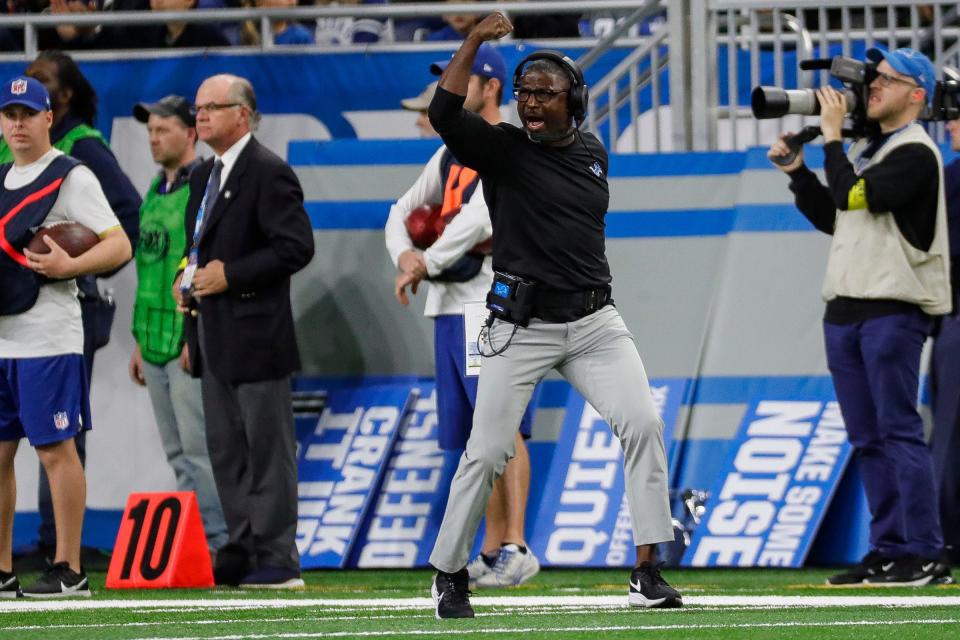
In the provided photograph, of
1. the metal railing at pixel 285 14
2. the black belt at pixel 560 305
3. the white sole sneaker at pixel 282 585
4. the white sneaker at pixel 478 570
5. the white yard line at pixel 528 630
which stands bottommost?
the white sole sneaker at pixel 282 585

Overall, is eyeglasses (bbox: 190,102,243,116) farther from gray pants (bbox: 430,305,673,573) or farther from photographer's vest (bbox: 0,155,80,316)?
gray pants (bbox: 430,305,673,573)

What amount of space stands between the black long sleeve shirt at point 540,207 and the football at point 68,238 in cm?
Result: 201

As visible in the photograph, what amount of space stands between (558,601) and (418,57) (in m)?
3.73

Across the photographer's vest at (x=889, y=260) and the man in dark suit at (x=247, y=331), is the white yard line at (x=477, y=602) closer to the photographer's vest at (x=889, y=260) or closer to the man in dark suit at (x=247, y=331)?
the man in dark suit at (x=247, y=331)

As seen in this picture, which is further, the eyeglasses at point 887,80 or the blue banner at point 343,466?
the blue banner at point 343,466

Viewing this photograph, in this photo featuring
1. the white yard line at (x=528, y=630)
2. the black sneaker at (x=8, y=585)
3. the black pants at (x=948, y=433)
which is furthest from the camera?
the black pants at (x=948, y=433)

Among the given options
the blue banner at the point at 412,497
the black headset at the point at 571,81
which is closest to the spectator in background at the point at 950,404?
the blue banner at the point at 412,497

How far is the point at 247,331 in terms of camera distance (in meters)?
8.11

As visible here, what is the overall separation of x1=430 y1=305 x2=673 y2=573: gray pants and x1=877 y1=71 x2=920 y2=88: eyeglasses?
7.53 ft

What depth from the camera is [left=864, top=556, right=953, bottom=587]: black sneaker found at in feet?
24.7

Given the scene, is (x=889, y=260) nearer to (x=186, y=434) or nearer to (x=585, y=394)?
(x=585, y=394)

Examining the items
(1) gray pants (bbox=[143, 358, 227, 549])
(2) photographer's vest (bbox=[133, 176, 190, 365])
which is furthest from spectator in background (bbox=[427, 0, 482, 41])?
(1) gray pants (bbox=[143, 358, 227, 549])

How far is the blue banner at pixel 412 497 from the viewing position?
8.98 m

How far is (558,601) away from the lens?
6.92 metres
